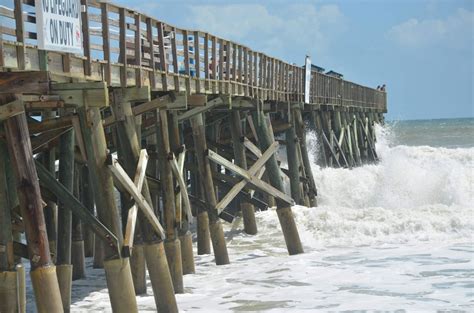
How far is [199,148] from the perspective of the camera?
14.4m

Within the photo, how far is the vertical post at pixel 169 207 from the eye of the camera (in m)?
12.1

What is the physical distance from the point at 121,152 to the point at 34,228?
3.37 metres

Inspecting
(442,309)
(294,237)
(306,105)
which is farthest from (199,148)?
(306,105)

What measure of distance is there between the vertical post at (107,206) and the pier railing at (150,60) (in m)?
0.50

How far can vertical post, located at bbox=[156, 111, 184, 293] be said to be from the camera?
12.1 m

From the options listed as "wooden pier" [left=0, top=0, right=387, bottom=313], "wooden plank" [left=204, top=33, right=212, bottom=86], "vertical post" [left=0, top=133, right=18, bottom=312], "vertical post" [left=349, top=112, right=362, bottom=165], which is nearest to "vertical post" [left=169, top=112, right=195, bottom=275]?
"wooden pier" [left=0, top=0, right=387, bottom=313]

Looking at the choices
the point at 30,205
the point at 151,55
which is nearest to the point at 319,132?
the point at 151,55

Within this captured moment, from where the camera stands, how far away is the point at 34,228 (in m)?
7.83

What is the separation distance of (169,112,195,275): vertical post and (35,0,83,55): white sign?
4504 millimetres

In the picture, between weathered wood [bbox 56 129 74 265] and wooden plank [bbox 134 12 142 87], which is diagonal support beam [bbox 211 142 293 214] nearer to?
wooden plank [bbox 134 12 142 87]

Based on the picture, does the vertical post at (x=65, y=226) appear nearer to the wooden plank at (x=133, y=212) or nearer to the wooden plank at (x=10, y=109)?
the wooden plank at (x=133, y=212)

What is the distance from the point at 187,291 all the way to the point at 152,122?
247 centimetres

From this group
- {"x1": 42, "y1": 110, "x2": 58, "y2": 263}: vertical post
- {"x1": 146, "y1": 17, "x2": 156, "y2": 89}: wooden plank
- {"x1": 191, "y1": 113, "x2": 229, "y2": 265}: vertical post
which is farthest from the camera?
{"x1": 191, "y1": 113, "x2": 229, "y2": 265}: vertical post

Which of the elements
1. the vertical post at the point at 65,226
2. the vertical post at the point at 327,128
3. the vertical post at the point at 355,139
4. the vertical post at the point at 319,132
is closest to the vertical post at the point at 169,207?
the vertical post at the point at 65,226
